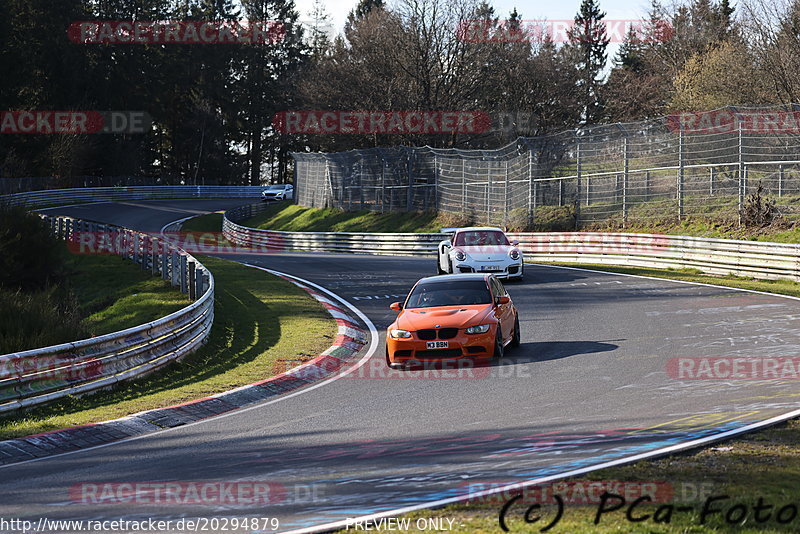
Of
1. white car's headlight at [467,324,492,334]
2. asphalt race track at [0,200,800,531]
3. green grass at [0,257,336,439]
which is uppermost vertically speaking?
white car's headlight at [467,324,492,334]

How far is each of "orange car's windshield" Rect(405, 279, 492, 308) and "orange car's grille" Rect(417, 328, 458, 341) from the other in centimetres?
104

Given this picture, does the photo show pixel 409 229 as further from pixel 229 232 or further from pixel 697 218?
pixel 697 218

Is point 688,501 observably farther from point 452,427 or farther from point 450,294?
point 450,294

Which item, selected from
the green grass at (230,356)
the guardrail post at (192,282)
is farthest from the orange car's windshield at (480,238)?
the guardrail post at (192,282)

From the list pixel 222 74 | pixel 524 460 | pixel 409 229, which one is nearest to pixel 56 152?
pixel 222 74

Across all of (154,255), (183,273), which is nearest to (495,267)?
(183,273)

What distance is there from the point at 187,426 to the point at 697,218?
→ 78.9 feet

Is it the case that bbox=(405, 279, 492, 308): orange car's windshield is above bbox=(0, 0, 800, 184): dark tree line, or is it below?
below

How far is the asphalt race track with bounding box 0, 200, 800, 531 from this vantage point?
738cm

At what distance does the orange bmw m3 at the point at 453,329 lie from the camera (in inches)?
544

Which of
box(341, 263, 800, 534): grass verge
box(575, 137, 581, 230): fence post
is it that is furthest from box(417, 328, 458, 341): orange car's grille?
box(575, 137, 581, 230): fence post

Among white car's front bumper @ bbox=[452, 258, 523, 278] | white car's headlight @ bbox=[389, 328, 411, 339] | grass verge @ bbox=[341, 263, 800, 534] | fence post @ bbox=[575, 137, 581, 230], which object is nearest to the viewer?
grass verge @ bbox=[341, 263, 800, 534]

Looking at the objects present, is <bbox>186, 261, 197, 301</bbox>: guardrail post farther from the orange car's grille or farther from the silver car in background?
the silver car in background

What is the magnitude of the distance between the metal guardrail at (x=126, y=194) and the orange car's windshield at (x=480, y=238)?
4342 centimetres
